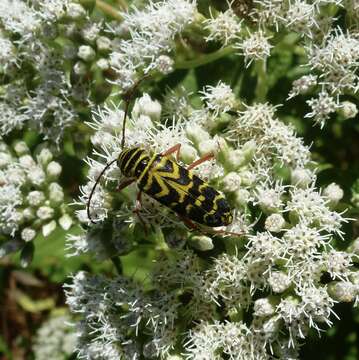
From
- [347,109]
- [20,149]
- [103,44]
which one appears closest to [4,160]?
[20,149]

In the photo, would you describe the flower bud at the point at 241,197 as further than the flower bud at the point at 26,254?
No

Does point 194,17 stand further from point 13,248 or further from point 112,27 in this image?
point 13,248

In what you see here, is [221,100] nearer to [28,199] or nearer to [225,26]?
[225,26]

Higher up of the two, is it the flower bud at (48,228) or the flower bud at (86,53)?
the flower bud at (86,53)

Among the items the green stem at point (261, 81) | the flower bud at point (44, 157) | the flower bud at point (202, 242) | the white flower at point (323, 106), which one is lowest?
the flower bud at point (44, 157)

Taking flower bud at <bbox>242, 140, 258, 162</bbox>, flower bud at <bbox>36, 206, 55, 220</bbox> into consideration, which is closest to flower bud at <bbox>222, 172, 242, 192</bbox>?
flower bud at <bbox>242, 140, 258, 162</bbox>

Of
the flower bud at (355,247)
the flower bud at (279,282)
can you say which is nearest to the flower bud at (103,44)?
the flower bud at (279,282)

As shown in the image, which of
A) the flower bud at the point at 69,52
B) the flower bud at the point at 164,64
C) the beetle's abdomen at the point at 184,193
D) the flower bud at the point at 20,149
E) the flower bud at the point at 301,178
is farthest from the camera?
the flower bud at the point at 20,149

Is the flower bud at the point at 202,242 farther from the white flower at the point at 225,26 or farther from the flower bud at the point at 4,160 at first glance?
the flower bud at the point at 4,160

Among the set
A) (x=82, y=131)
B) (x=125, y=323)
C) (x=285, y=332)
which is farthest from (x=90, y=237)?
(x=285, y=332)
